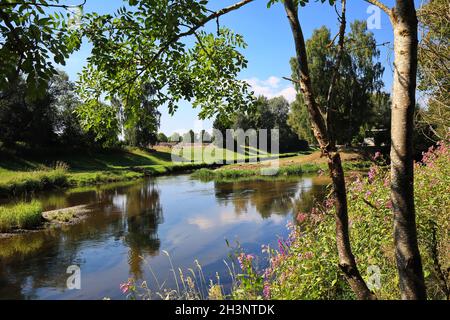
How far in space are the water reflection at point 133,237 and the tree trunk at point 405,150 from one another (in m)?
8.29

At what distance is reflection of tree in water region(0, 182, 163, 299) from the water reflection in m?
0.03

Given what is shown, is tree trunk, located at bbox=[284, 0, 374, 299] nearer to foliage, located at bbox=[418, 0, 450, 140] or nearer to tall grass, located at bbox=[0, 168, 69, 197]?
foliage, located at bbox=[418, 0, 450, 140]

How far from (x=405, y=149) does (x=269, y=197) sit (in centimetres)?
2152

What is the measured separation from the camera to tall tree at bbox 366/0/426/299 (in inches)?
96.3

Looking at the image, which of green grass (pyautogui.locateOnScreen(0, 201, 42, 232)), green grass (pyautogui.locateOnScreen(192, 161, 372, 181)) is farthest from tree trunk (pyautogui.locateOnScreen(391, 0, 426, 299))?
green grass (pyautogui.locateOnScreen(192, 161, 372, 181))

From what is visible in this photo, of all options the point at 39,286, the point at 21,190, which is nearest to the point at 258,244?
the point at 39,286

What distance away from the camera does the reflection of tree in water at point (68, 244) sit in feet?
35.3

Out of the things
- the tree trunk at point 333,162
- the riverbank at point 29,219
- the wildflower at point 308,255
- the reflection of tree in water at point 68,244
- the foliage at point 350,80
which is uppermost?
the foliage at point 350,80

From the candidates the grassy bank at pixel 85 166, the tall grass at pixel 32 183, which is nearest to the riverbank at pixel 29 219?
the tall grass at pixel 32 183

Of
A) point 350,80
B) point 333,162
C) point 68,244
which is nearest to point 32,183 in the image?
point 68,244

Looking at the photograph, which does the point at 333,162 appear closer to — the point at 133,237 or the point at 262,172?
the point at 133,237

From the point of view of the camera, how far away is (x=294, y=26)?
302 cm

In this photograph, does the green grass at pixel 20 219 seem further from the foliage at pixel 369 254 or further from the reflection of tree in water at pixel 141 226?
the foliage at pixel 369 254

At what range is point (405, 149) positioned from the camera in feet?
8.18
